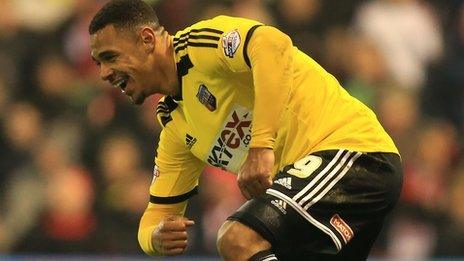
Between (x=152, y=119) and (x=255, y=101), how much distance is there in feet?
15.5

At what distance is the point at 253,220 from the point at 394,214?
4.47 m

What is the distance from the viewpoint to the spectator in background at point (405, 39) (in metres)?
10.3

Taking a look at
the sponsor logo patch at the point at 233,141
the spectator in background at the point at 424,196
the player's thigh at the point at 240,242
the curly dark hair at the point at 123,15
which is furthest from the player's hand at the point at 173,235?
the spectator in background at the point at 424,196

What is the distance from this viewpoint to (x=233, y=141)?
5887 millimetres

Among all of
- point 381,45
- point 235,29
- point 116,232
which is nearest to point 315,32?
point 381,45

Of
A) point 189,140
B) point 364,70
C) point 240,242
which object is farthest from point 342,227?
point 364,70

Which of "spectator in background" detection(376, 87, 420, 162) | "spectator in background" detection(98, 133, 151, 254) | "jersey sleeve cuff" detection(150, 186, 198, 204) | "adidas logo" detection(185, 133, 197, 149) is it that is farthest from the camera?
"spectator in background" detection(376, 87, 420, 162)

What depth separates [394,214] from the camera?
962cm

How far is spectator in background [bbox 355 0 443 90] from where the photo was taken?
33.7 ft

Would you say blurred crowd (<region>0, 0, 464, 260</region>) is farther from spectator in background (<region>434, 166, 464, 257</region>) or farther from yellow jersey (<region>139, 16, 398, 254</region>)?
yellow jersey (<region>139, 16, 398, 254</region>)

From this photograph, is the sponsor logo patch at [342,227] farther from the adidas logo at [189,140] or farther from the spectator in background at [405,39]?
the spectator in background at [405,39]

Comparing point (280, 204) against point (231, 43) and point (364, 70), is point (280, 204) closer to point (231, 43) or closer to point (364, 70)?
point (231, 43)

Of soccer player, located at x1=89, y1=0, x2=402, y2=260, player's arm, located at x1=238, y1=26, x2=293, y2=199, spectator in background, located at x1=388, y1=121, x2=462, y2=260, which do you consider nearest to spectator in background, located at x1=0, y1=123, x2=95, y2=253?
spectator in background, located at x1=388, y1=121, x2=462, y2=260

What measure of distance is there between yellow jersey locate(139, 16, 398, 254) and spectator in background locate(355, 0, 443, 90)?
4.48m
